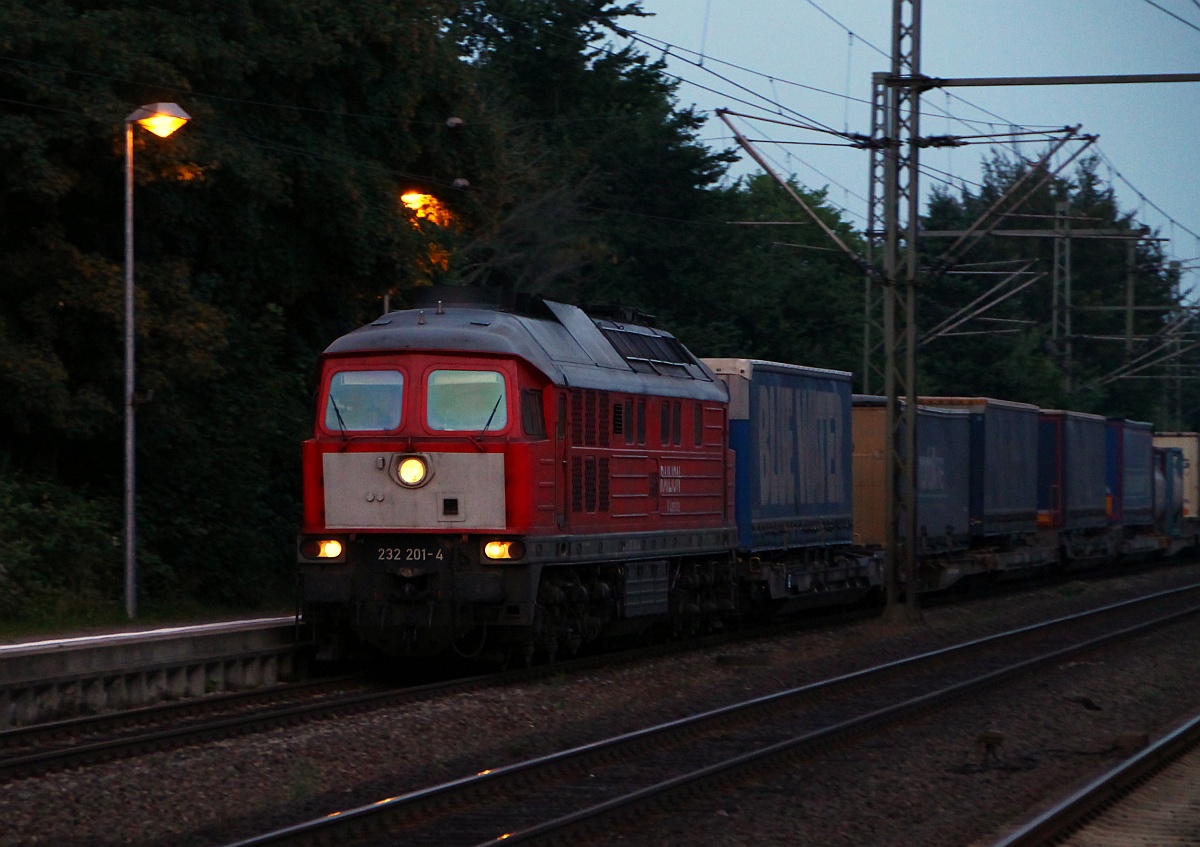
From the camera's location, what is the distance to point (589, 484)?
1789 cm

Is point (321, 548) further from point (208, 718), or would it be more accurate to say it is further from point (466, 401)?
point (208, 718)

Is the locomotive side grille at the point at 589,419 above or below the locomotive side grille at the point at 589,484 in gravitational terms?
above

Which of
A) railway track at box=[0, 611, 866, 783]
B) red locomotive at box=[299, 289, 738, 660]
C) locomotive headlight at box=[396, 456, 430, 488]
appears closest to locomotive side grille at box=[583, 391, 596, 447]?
red locomotive at box=[299, 289, 738, 660]

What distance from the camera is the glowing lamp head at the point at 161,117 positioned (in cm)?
1928

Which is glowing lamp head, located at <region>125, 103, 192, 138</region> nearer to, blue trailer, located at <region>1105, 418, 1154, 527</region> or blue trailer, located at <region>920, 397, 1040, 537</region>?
blue trailer, located at <region>920, 397, 1040, 537</region>

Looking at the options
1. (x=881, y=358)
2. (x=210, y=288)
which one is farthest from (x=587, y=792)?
(x=881, y=358)

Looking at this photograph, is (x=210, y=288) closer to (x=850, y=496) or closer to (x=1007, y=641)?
(x=850, y=496)

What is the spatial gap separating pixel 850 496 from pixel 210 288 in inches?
401

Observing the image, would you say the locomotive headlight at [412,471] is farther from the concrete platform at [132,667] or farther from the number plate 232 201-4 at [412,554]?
the concrete platform at [132,667]

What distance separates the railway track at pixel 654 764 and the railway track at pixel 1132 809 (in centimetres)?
235

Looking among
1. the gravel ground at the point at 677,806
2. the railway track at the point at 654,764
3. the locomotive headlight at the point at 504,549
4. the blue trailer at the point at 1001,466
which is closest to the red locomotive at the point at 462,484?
the locomotive headlight at the point at 504,549

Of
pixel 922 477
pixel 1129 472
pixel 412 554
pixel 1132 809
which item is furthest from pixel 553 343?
pixel 1129 472

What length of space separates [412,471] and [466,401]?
87 centimetres

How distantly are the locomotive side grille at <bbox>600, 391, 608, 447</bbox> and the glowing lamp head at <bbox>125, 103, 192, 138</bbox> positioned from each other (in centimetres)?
586
